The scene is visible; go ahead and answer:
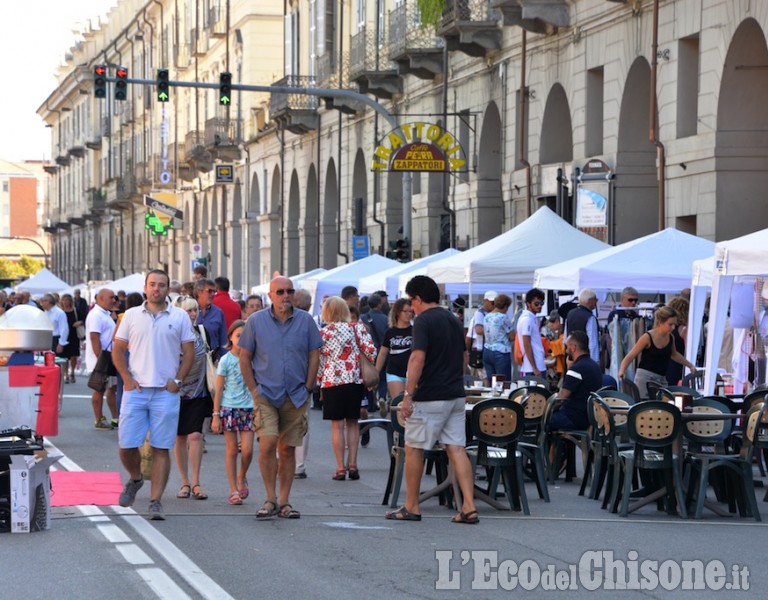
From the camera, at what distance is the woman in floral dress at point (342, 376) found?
48.6 feet

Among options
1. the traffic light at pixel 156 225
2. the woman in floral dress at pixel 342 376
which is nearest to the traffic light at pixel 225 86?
the woman in floral dress at pixel 342 376

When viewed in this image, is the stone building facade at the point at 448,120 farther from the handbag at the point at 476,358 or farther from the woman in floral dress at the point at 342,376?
the woman in floral dress at the point at 342,376

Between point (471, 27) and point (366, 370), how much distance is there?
57.7 ft

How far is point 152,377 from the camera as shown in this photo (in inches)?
461

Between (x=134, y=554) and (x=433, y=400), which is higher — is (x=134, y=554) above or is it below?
below

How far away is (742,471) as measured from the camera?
484 inches

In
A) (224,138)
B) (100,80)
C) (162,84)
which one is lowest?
(162,84)

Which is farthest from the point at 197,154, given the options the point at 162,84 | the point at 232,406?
the point at 232,406

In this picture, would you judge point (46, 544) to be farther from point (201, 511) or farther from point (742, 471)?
point (742, 471)

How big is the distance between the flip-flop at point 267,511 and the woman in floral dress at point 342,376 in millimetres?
3088

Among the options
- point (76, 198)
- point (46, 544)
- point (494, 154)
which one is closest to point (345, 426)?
point (46, 544)

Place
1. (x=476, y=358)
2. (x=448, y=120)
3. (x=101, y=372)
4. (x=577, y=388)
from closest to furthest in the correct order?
(x=577, y=388) < (x=101, y=372) < (x=476, y=358) < (x=448, y=120)

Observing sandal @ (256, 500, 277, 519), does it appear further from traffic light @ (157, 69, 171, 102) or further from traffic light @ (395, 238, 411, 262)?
traffic light @ (395, 238, 411, 262)

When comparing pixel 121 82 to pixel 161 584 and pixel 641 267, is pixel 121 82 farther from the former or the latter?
pixel 161 584
